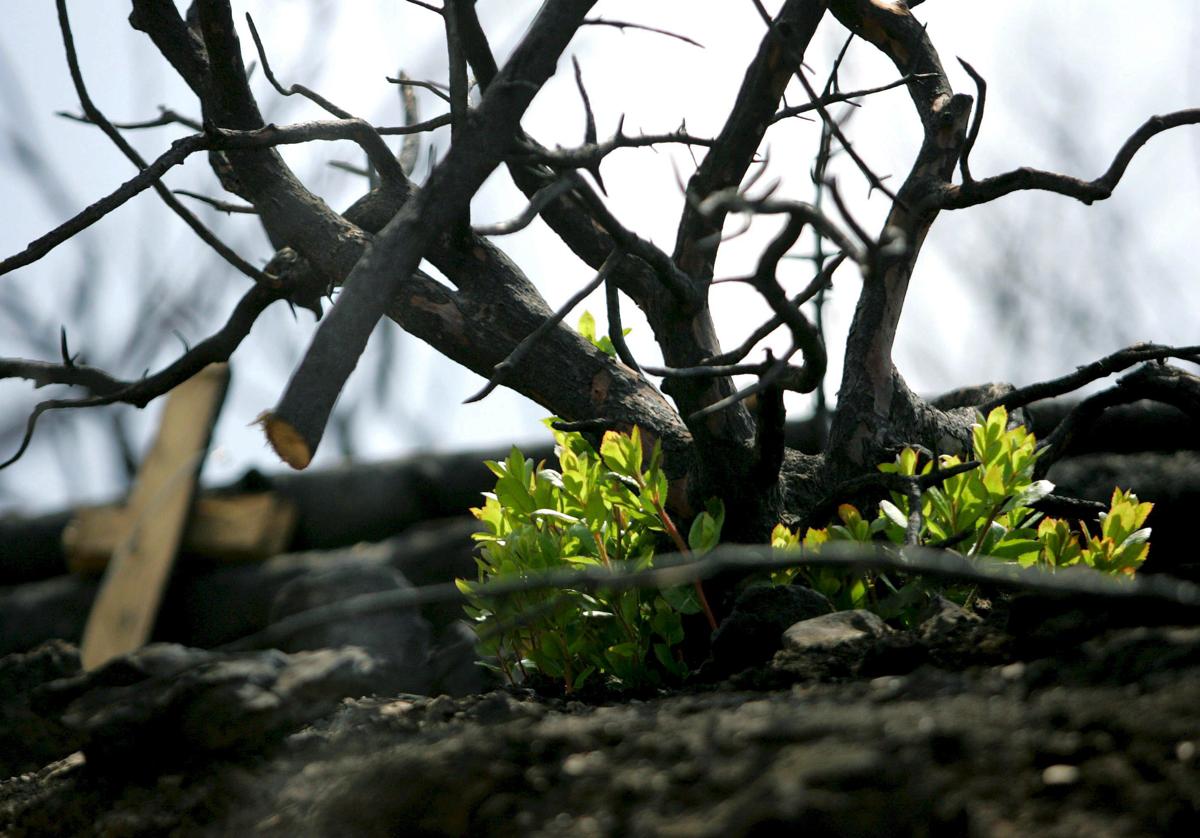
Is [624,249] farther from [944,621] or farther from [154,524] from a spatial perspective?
[154,524]

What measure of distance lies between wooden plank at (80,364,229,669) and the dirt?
3590 mm

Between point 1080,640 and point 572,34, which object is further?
point 572,34

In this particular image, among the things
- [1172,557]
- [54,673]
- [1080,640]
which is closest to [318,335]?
[1080,640]

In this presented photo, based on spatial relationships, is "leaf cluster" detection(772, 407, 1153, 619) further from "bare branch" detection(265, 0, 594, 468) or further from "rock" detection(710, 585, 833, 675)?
"bare branch" detection(265, 0, 594, 468)

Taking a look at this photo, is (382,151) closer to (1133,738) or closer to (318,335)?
(318,335)

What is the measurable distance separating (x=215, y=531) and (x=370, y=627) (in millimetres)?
3058

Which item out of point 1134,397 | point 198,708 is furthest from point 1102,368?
point 198,708

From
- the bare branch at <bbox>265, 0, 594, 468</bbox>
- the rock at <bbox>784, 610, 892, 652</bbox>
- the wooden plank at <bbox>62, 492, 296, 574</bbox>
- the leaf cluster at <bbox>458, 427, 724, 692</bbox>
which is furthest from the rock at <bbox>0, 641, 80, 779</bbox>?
the rock at <bbox>784, 610, 892, 652</bbox>

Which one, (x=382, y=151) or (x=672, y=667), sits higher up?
(x=382, y=151)

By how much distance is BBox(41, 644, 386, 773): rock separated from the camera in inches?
60.7

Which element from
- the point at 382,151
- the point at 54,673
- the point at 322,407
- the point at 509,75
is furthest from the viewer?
the point at 54,673

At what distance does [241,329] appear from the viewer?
102 inches

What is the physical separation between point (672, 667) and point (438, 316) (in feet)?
2.93

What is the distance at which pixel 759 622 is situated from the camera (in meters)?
1.69
